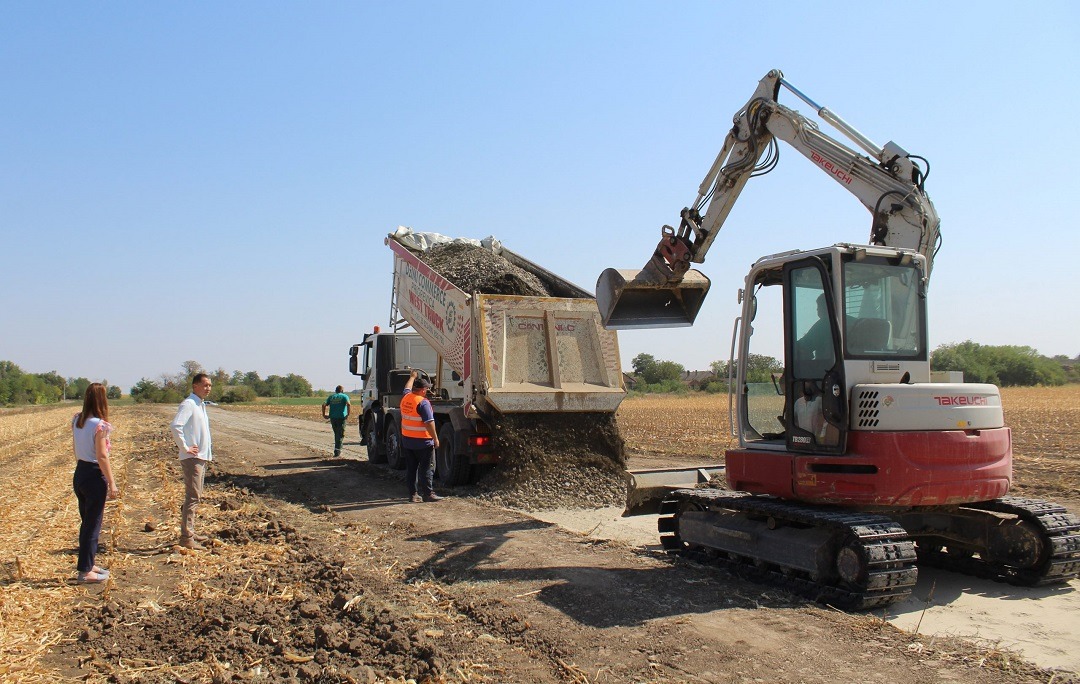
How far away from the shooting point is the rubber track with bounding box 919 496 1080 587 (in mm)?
6113

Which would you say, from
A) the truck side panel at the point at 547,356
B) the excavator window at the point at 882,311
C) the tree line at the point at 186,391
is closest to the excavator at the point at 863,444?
the excavator window at the point at 882,311

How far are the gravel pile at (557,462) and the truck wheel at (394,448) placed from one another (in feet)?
9.56

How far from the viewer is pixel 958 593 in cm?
627

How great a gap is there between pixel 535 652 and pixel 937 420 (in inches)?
134

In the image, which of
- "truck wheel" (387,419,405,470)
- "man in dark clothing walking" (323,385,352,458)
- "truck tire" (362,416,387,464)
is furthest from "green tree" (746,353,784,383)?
"man in dark clothing walking" (323,385,352,458)

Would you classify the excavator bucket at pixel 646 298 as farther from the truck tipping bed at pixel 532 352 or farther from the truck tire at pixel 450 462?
the truck tire at pixel 450 462

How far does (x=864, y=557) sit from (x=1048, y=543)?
1856 millimetres

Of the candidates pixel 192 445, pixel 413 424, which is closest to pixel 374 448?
pixel 413 424

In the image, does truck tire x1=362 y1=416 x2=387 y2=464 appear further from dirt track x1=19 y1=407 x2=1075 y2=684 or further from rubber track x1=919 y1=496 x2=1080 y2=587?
rubber track x1=919 y1=496 x2=1080 y2=587

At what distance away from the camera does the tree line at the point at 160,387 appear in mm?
80750

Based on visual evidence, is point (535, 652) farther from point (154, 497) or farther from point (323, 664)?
point (154, 497)

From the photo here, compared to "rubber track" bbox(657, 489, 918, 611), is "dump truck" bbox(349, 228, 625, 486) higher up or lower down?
higher up

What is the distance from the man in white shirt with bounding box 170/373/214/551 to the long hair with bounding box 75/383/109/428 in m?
0.84

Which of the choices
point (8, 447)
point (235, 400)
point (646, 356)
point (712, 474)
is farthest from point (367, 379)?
point (646, 356)
